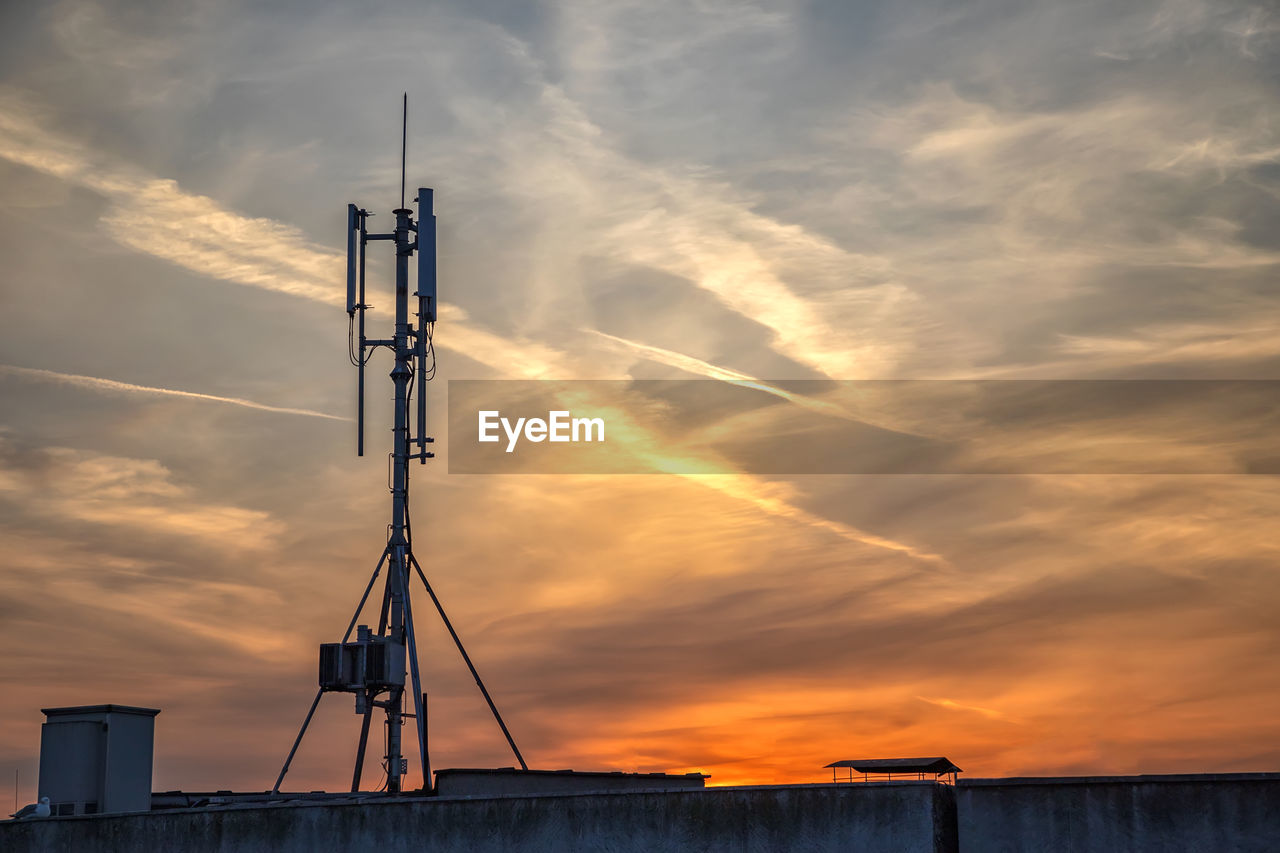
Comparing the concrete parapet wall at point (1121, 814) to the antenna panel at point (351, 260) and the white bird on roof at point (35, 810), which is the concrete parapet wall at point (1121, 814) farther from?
the antenna panel at point (351, 260)

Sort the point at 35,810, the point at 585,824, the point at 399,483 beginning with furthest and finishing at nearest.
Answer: the point at 399,483 → the point at 35,810 → the point at 585,824

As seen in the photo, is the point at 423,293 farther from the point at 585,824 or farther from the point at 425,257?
the point at 585,824

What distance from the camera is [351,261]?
122 feet

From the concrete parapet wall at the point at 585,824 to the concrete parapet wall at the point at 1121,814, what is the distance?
0.58 meters

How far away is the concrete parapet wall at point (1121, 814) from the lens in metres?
18.0

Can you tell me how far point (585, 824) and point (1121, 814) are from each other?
7283 mm

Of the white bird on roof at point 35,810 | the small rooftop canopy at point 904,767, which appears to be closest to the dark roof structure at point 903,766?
the small rooftop canopy at point 904,767

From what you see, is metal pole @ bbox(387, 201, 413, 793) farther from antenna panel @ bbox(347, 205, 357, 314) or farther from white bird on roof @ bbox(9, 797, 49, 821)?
white bird on roof @ bbox(9, 797, 49, 821)

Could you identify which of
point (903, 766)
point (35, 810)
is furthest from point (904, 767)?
point (35, 810)

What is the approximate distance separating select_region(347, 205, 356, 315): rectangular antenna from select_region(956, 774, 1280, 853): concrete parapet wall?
2288 centimetres

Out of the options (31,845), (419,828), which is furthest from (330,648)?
(419,828)

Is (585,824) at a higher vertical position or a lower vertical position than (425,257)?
lower

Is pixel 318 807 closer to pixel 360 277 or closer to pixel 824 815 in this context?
pixel 824 815

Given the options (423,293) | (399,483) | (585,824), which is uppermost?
(423,293)
